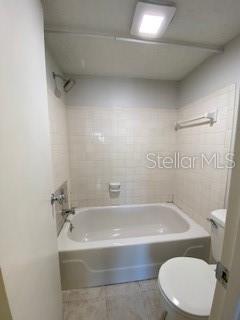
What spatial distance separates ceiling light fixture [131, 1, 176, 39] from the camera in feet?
3.36

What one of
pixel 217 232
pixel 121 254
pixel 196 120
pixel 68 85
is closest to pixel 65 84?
pixel 68 85

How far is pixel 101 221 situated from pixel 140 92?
1.90 metres

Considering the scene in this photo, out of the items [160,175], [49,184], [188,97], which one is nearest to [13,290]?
[49,184]

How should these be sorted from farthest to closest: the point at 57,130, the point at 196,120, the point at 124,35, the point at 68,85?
the point at 68,85
the point at 196,120
the point at 57,130
the point at 124,35

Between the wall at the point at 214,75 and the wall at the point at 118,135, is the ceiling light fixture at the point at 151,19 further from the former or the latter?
the wall at the point at 118,135

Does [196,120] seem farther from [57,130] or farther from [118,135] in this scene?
[57,130]

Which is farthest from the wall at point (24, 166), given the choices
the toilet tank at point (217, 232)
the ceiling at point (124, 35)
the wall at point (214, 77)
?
the wall at point (214, 77)

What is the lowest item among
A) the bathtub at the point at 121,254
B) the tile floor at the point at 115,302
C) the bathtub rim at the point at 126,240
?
the tile floor at the point at 115,302

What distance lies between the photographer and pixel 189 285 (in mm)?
1033

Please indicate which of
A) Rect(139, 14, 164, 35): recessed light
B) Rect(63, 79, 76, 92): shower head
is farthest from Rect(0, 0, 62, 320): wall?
Rect(63, 79, 76, 92): shower head

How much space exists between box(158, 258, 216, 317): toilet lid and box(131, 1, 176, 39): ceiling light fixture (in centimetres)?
173

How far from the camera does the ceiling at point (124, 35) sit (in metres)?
1.06

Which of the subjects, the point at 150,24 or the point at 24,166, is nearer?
the point at 24,166

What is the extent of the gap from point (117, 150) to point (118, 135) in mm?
210
